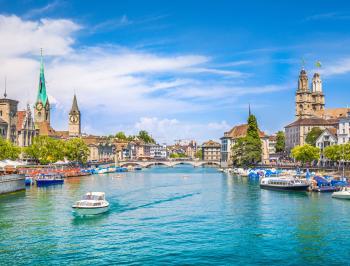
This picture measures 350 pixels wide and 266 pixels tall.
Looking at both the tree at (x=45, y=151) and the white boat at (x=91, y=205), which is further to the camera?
the tree at (x=45, y=151)

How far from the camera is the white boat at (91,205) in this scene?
4881 cm

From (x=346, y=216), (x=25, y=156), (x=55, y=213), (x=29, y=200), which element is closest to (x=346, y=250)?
(x=346, y=216)

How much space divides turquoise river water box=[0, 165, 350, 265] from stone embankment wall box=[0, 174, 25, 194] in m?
5.28

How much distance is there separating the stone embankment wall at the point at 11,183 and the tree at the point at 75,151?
6367 cm

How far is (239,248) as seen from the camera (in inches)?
1401

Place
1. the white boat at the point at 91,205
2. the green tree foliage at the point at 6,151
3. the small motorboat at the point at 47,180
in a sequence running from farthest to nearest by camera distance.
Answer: the green tree foliage at the point at 6,151 < the small motorboat at the point at 47,180 < the white boat at the point at 91,205

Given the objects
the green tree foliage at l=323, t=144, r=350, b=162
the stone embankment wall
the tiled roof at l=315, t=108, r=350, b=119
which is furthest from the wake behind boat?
the tiled roof at l=315, t=108, r=350, b=119

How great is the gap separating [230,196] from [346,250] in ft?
119

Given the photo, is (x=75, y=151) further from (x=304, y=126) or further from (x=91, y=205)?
(x=91, y=205)

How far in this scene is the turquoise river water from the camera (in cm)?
3278

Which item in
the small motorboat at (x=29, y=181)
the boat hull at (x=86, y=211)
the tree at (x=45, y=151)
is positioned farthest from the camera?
the tree at (x=45, y=151)

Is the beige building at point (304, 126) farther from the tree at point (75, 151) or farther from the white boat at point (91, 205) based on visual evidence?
the white boat at point (91, 205)

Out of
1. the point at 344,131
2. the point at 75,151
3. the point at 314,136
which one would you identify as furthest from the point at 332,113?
the point at 75,151

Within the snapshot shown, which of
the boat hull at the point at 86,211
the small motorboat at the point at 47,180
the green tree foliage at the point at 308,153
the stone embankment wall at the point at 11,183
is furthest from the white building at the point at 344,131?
the boat hull at the point at 86,211
